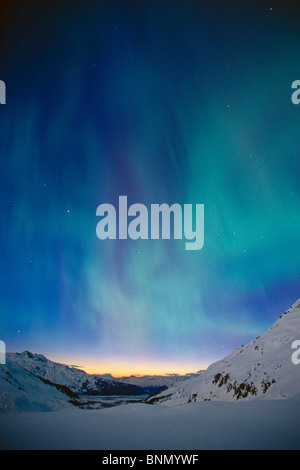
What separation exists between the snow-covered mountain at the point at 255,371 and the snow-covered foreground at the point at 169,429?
51.2 m

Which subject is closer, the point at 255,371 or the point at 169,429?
the point at 169,429

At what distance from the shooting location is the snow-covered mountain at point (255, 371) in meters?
64.5

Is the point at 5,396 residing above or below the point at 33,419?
below

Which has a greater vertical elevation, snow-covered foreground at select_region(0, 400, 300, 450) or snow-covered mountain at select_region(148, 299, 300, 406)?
snow-covered foreground at select_region(0, 400, 300, 450)

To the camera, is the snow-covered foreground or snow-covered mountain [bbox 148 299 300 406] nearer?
the snow-covered foreground

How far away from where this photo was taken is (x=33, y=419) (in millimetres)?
4848

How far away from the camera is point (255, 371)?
259 ft

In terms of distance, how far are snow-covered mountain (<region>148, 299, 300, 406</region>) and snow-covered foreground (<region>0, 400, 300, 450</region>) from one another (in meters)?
51.2

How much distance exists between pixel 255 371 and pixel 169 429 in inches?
3344

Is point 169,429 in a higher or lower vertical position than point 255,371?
higher

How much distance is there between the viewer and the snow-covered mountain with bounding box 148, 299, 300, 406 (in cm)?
6450
